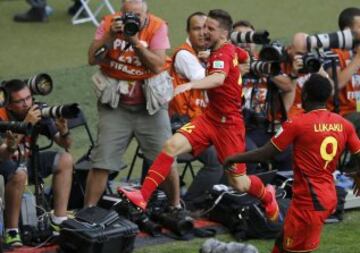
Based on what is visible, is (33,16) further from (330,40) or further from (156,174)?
(156,174)

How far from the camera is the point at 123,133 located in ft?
30.1

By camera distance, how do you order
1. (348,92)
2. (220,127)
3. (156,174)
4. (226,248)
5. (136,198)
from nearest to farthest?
(226,248) → (136,198) → (156,174) → (220,127) → (348,92)

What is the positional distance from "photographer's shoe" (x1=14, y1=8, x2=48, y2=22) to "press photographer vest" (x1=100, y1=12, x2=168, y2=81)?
7.46m

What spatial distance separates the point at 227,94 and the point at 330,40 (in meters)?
1.24

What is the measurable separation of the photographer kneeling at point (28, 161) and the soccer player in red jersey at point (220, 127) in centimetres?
49

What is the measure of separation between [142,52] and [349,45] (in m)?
2.12

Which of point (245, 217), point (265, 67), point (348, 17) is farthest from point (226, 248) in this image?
point (348, 17)

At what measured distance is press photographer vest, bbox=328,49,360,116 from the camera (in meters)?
10.6

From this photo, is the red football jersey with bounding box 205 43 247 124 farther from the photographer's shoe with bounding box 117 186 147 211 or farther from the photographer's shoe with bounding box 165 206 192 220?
the photographer's shoe with bounding box 117 186 147 211

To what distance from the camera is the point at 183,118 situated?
1015 centimetres

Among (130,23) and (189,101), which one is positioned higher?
(130,23)

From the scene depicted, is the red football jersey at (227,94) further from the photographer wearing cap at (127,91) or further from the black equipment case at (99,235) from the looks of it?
the black equipment case at (99,235)

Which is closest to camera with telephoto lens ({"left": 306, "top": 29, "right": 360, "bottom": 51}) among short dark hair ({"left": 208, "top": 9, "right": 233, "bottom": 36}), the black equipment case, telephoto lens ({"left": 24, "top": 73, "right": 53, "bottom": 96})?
short dark hair ({"left": 208, "top": 9, "right": 233, "bottom": 36})

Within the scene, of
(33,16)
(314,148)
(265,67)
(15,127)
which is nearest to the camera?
(314,148)
